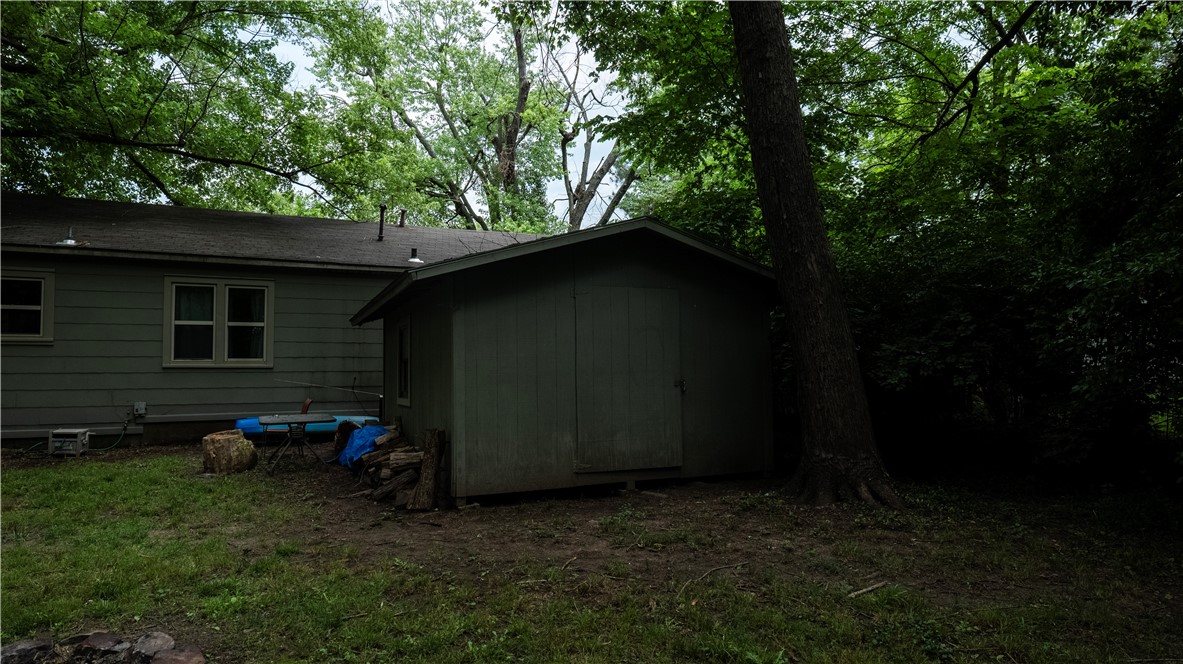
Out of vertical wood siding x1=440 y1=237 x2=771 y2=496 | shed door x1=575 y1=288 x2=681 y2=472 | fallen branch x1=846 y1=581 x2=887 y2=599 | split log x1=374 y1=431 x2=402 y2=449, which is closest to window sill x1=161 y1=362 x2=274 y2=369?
split log x1=374 y1=431 x2=402 y2=449

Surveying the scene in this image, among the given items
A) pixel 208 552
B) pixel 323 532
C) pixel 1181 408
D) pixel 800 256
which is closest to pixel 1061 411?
pixel 1181 408

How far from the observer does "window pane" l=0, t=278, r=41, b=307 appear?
939cm

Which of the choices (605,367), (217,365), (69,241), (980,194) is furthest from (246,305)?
(980,194)

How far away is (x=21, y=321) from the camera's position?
9.46 m

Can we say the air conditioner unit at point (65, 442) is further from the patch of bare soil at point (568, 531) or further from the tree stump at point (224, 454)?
the patch of bare soil at point (568, 531)

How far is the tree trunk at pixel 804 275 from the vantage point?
5.90 metres

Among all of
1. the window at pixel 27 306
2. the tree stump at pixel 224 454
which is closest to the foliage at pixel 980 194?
the tree stump at pixel 224 454

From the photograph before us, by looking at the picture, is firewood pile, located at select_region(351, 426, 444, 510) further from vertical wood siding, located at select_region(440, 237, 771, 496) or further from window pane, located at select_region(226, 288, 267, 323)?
window pane, located at select_region(226, 288, 267, 323)

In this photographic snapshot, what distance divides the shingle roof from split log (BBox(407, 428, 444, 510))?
19.0 ft

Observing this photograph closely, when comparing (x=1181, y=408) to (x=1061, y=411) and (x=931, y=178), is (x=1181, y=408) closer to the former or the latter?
(x=1061, y=411)

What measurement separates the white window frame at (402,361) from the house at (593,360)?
40 cm

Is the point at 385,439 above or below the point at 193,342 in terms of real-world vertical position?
below

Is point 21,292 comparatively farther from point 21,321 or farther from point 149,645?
point 149,645

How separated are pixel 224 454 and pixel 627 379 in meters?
5.07
